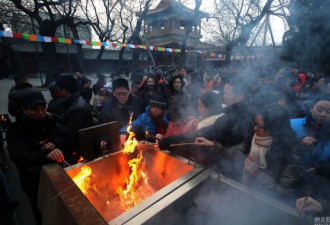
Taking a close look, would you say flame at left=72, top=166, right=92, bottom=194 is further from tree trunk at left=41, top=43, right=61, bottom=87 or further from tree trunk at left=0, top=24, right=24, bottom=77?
tree trunk at left=0, top=24, right=24, bottom=77

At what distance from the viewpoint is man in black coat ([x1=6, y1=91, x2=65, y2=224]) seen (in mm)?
1786

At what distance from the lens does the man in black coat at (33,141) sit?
1786mm

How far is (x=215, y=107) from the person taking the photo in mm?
2588

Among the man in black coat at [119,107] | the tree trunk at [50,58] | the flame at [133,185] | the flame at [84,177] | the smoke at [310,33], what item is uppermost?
the tree trunk at [50,58]

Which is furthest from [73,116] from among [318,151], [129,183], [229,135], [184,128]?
[318,151]

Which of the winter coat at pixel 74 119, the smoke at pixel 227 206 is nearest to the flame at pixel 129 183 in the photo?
the winter coat at pixel 74 119

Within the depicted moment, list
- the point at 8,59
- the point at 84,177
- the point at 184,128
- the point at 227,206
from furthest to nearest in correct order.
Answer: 1. the point at 8,59
2. the point at 184,128
3. the point at 84,177
4. the point at 227,206

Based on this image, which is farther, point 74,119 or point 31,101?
point 74,119

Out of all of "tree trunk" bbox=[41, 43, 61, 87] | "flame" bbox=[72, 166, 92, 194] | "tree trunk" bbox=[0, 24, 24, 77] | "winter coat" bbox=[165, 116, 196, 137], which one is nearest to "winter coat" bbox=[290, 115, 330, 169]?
"winter coat" bbox=[165, 116, 196, 137]

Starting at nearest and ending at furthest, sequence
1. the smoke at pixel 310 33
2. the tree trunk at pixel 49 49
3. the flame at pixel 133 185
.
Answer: the smoke at pixel 310 33
the flame at pixel 133 185
the tree trunk at pixel 49 49

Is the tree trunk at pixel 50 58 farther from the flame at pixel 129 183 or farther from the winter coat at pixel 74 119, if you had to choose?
the flame at pixel 129 183

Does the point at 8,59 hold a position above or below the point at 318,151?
above

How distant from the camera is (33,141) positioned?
2051mm

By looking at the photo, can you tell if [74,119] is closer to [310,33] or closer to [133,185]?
[133,185]
